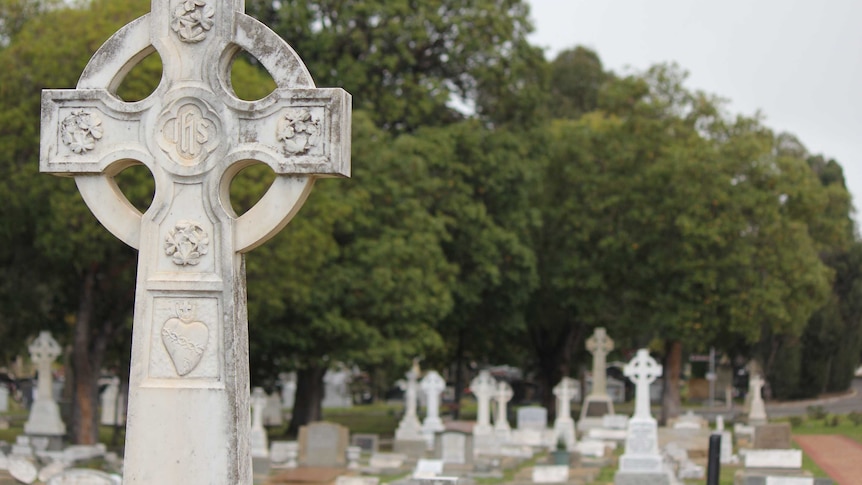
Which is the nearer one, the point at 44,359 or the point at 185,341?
the point at 185,341

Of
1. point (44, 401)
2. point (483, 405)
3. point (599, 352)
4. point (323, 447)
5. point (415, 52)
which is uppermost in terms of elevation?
point (415, 52)

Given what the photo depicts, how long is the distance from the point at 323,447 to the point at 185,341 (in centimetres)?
1789

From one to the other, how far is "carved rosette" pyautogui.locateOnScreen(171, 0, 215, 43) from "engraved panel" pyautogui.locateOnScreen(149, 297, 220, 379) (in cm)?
151

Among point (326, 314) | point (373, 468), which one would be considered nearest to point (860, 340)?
point (326, 314)


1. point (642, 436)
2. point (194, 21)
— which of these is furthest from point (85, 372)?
point (194, 21)

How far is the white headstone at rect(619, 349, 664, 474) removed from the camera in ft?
73.2

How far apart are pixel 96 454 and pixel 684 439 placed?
12.2 m

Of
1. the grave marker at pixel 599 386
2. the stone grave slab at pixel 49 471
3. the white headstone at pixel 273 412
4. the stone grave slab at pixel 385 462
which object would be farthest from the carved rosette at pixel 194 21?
the white headstone at pixel 273 412

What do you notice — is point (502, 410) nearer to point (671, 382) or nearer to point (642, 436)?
point (671, 382)

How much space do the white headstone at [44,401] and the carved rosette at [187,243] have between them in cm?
2141

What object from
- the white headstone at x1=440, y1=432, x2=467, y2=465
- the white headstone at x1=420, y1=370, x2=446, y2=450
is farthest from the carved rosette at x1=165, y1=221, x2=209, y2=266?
the white headstone at x1=420, y1=370, x2=446, y2=450

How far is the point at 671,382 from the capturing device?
40188 millimetres

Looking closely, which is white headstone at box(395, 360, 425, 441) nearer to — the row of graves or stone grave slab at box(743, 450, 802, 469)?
the row of graves

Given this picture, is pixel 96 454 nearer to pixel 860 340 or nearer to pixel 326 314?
pixel 326 314
